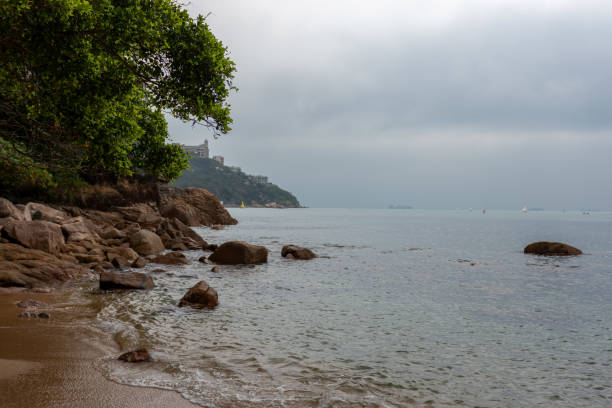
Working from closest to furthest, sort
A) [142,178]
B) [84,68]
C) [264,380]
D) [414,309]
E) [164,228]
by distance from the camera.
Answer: [264,380], [84,68], [414,309], [164,228], [142,178]

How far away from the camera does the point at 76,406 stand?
5.33m

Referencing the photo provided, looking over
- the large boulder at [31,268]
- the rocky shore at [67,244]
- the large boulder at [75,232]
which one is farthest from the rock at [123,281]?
the large boulder at [75,232]

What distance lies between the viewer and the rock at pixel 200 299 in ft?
40.9

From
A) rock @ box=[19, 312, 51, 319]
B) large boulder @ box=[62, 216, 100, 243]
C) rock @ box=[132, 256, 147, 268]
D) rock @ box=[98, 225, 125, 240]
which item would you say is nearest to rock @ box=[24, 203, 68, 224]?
large boulder @ box=[62, 216, 100, 243]

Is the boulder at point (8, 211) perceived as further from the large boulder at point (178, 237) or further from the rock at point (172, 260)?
the large boulder at point (178, 237)

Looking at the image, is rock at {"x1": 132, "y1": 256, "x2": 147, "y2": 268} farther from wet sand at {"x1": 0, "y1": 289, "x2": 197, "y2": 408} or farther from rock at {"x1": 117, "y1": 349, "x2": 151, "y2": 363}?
rock at {"x1": 117, "y1": 349, "x2": 151, "y2": 363}

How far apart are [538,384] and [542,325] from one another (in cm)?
506

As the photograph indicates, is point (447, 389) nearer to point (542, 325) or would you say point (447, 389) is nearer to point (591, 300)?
point (542, 325)

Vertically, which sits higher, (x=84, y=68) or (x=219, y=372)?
(x=84, y=68)

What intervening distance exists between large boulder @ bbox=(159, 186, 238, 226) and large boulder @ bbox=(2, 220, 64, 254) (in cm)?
3504

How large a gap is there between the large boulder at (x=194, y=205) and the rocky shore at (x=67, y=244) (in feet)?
65.1

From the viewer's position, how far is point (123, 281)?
Result: 45.9 ft

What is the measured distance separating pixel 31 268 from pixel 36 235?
254cm

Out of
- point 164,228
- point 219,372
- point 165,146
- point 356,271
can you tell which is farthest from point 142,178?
point 219,372
